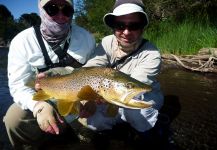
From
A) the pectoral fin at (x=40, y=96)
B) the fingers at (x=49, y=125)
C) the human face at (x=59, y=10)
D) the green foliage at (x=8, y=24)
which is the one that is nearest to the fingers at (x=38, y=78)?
the pectoral fin at (x=40, y=96)

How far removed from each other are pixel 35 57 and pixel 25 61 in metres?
0.13

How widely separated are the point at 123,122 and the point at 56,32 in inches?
60.5

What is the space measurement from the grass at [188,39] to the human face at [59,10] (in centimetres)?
747

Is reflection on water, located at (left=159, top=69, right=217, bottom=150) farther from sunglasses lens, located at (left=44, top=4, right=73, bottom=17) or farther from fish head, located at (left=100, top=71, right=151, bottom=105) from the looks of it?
sunglasses lens, located at (left=44, top=4, right=73, bottom=17)

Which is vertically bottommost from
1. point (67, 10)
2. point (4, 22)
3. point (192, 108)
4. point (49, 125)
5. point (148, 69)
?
point (4, 22)

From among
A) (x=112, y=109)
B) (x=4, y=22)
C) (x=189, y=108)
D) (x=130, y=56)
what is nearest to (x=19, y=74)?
(x=112, y=109)

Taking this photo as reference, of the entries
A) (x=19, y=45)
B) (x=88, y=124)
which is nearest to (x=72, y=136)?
(x=88, y=124)

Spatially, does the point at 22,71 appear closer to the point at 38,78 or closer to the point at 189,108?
the point at 38,78

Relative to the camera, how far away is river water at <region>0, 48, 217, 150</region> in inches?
174

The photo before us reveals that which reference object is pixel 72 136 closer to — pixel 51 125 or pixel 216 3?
pixel 51 125

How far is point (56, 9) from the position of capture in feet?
13.2

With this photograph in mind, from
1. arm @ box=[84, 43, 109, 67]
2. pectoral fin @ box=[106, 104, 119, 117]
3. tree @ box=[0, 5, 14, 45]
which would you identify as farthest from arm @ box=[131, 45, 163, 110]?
tree @ box=[0, 5, 14, 45]

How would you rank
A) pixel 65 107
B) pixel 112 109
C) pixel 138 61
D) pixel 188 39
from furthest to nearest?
pixel 188 39 → pixel 138 61 → pixel 112 109 → pixel 65 107

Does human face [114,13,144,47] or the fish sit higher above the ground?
human face [114,13,144,47]
